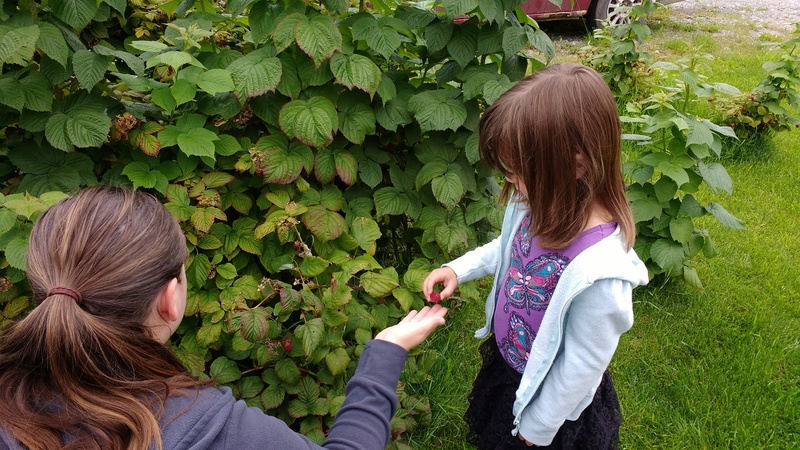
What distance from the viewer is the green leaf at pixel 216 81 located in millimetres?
1846

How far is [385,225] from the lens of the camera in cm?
261

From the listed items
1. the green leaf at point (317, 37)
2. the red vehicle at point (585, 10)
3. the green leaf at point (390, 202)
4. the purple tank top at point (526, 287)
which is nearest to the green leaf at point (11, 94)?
the green leaf at point (317, 37)

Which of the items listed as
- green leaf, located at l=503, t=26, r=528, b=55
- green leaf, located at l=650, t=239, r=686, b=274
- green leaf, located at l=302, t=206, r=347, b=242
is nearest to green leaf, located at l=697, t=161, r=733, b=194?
→ green leaf, located at l=650, t=239, r=686, b=274

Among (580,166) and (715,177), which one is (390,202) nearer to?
(580,166)

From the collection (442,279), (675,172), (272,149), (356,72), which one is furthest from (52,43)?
(675,172)

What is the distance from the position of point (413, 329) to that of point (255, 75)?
96cm

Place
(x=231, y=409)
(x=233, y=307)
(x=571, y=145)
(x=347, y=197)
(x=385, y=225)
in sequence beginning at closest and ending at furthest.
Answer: (x=231, y=409), (x=571, y=145), (x=233, y=307), (x=347, y=197), (x=385, y=225)

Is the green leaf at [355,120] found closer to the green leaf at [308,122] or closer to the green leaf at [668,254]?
the green leaf at [308,122]

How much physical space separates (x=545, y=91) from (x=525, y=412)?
80cm

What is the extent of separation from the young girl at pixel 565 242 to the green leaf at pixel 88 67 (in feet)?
3.84

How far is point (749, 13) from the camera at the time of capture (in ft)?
28.2

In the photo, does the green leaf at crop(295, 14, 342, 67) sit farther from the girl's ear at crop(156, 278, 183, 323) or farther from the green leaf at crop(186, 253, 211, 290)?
the girl's ear at crop(156, 278, 183, 323)

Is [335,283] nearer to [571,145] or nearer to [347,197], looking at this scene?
[347,197]

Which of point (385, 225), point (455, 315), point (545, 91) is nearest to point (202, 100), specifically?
point (385, 225)
